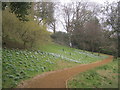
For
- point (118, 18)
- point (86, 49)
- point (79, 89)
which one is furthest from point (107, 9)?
point (86, 49)

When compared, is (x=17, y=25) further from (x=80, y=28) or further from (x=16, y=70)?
(x=80, y=28)

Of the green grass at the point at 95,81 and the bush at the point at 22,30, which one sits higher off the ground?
the bush at the point at 22,30

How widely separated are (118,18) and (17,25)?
998cm

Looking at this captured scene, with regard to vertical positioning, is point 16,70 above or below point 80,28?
below

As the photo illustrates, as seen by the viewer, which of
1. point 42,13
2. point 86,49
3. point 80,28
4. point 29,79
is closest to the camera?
point 29,79

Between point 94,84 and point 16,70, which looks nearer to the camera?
point 94,84

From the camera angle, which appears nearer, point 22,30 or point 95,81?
point 95,81

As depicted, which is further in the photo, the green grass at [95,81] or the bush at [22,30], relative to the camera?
the bush at [22,30]

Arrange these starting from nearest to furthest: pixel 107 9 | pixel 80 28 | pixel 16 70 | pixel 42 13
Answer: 1. pixel 16 70
2. pixel 107 9
3. pixel 80 28
4. pixel 42 13

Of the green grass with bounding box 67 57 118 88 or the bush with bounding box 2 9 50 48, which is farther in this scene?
the bush with bounding box 2 9 50 48

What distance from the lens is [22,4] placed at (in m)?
6.59

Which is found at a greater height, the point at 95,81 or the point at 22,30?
the point at 22,30

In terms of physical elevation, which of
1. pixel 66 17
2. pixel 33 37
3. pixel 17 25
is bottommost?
pixel 33 37

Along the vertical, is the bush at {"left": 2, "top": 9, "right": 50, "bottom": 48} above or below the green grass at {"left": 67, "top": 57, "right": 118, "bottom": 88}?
above
